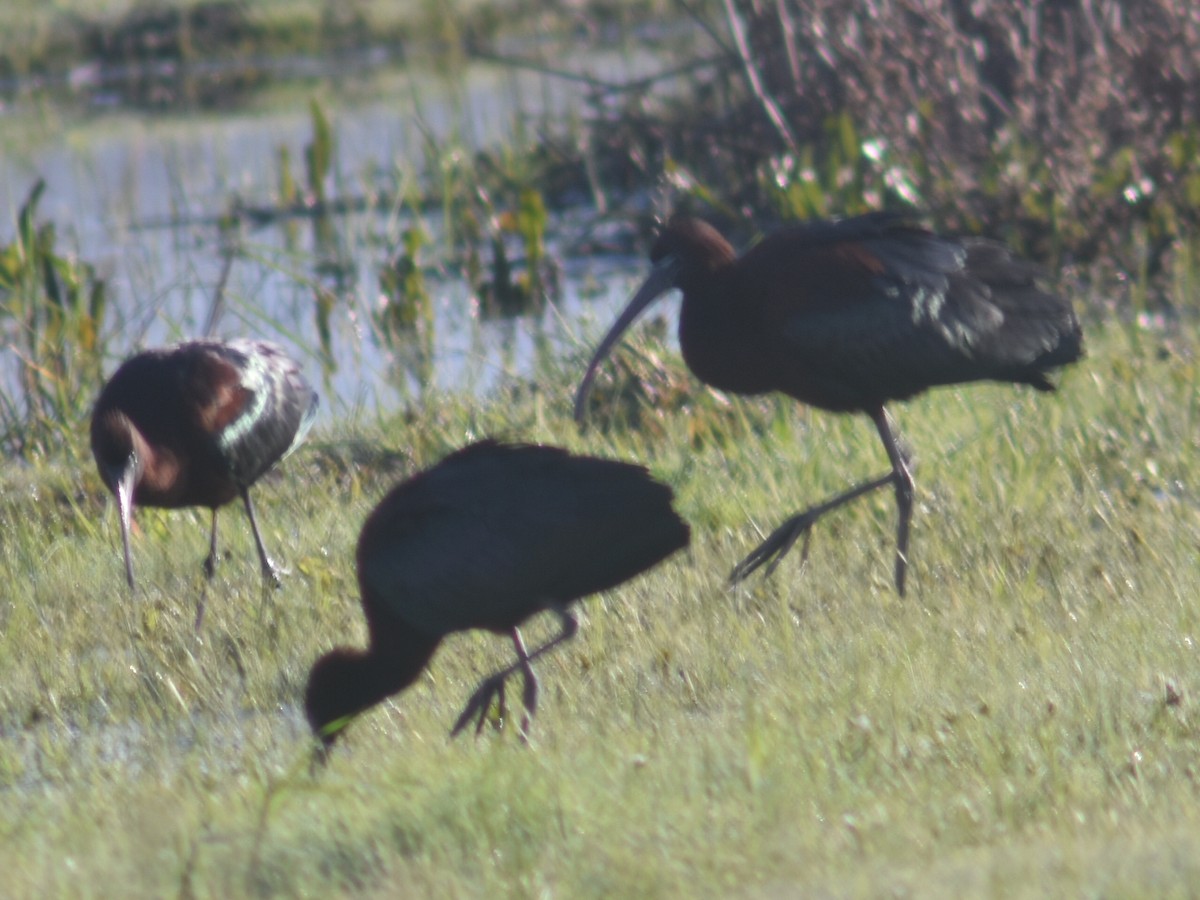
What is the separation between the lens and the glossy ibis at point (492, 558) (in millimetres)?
4254

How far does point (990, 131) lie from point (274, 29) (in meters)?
10.2

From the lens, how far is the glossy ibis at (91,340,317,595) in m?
5.50

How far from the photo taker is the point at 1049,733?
3707mm

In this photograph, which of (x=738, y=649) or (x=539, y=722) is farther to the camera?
(x=738, y=649)

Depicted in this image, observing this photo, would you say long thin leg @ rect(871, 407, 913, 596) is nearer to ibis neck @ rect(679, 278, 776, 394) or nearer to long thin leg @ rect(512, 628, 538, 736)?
ibis neck @ rect(679, 278, 776, 394)

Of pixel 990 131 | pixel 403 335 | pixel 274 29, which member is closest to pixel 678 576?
pixel 403 335

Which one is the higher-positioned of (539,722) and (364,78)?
(539,722)

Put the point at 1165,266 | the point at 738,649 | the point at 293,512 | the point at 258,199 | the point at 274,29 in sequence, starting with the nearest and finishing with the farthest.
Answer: the point at 738,649, the point at 293,512, the point at 1165,266, the point at 258,199, the point at 274,29

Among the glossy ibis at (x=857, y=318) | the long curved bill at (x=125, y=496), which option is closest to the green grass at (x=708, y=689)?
the long curved bill at (x=125, y=496)

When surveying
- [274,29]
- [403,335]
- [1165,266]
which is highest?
[1165,266]

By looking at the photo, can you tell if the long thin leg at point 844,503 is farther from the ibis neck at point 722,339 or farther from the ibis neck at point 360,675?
the ibis neck at point 360,675

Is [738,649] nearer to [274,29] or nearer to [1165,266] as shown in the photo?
[1165,266]

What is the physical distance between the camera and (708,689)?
4418 mm

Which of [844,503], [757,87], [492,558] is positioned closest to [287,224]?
[757,87]
